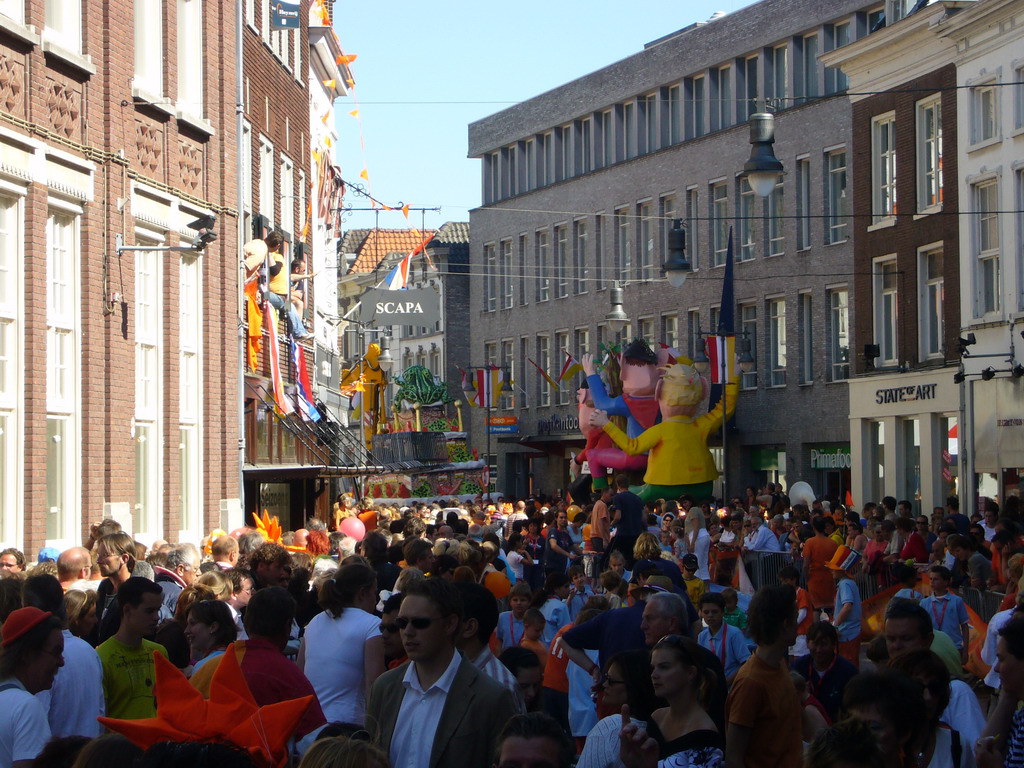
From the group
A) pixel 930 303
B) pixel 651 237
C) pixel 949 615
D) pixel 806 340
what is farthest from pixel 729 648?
pixel 651 237

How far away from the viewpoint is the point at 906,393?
35.3m

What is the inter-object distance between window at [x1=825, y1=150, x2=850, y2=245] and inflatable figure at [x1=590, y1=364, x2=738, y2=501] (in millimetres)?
5579

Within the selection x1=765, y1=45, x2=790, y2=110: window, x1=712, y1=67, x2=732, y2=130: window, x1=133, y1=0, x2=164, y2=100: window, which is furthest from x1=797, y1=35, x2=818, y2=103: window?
x1=133, y1=0, x2=164, y2=100: window

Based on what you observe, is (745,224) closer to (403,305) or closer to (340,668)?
(403,305)

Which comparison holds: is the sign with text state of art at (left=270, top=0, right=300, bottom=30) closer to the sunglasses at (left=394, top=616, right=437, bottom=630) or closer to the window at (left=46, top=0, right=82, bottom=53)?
the window at (left=46, top=0, right=82, bottom=53)

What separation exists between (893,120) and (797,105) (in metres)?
8.39

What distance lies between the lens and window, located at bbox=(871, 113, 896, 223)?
118 ft

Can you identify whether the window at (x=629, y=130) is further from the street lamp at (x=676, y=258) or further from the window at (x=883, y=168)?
the street lamp at (x=676, y=258)

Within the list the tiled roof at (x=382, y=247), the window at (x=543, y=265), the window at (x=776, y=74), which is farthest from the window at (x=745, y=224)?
the tiled roof at (x=382, y=247)

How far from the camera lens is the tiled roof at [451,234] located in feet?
244

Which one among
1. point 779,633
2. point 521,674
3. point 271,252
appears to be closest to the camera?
point 779,633

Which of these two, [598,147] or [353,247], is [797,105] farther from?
[353,247]

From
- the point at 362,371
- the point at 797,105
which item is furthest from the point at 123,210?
the point at 362,371

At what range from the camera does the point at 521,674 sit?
9016mm
